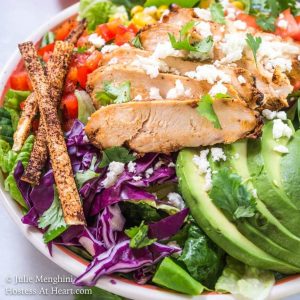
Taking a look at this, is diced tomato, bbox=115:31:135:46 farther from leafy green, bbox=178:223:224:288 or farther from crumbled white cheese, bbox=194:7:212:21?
leafy green, bbox=178:223:224:288

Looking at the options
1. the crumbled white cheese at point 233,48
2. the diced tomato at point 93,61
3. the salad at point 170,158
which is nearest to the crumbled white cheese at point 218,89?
the salad at point 170,158

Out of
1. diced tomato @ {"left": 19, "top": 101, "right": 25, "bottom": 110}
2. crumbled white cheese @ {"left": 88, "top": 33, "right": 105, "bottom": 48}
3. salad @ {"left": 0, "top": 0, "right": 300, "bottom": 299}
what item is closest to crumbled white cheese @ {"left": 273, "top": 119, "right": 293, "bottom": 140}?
salad @ {"left": 0, "top": 0, "right": 300, "bottom": 299}

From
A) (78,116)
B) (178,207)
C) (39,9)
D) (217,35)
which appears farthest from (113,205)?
(39,9)

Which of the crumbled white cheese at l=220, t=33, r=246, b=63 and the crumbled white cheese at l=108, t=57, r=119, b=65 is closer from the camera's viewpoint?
the crumbled white cheese at l=220, t=33, r=246, b=63

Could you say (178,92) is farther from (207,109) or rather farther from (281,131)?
(281,131)

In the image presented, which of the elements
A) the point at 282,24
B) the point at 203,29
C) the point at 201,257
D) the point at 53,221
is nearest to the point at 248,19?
the point at 282,24

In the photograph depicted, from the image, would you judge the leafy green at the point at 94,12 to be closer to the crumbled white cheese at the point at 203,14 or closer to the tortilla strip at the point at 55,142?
the tortilla strip at the point at 55,142
